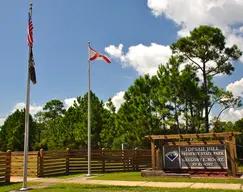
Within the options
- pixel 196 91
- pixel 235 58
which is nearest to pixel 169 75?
pixel 196 91

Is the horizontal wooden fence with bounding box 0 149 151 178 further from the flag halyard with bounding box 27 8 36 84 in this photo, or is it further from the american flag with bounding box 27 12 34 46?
the american flag with bounding box 27 12 34 46

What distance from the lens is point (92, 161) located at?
64.1 feet

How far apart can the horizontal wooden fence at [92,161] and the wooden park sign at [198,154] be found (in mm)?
4099

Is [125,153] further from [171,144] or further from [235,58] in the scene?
[235,58]

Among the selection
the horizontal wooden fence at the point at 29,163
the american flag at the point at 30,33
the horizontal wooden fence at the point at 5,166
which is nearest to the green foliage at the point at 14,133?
the horizontal wooden fence at the point at 29,163

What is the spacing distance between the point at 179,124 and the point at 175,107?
5.45ft

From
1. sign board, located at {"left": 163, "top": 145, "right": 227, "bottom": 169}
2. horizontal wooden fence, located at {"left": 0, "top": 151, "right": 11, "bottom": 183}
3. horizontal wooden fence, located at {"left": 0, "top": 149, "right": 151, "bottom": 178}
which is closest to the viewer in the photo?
horizontal wooden fence, located at {"left": 0, "top": 151, "right": 11, "bottom": 183}

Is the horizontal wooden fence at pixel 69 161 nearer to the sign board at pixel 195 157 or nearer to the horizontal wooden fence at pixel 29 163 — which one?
the horizontal wooden fence at pixel 29 163

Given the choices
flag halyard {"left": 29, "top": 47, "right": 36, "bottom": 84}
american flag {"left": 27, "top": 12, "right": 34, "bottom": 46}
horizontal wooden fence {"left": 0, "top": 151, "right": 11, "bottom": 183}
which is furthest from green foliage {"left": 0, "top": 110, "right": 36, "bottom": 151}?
american flag {"left": 27, "top": 12, "right": 34, "bottom": 46}

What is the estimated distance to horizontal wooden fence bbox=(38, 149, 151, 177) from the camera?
17.4 metres

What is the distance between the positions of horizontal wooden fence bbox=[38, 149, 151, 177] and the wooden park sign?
4.10 meters

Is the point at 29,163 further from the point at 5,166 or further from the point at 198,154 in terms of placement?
the point at 198,154

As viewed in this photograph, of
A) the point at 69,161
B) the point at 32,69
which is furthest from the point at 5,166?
the point at 32,69

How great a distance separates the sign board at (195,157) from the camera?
14.9 metres
